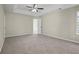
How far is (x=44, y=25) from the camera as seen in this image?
10.7 ft

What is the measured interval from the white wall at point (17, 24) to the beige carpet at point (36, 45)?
0.50ft

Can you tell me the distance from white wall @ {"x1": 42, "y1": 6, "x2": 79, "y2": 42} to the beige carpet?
0.19 meters

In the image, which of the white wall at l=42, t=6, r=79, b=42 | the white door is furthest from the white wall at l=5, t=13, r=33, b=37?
the white wall at l=42, t=6, r=79, b=42

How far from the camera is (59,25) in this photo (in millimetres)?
3283

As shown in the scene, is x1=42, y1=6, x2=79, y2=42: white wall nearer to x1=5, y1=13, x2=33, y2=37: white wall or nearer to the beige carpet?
the beige carpet

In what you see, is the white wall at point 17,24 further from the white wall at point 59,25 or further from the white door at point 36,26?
the white wall at point 59,25

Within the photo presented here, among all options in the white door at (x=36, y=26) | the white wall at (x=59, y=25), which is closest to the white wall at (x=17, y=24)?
the white door at (x=36, y=26)

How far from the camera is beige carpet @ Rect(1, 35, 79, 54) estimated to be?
2787mm

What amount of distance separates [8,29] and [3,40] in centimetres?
42

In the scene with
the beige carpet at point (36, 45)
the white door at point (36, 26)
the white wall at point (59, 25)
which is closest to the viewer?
the beige carpet at point (36, 45)

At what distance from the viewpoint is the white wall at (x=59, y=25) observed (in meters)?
3.12

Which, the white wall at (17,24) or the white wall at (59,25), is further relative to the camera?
the white wall at (59,25)
